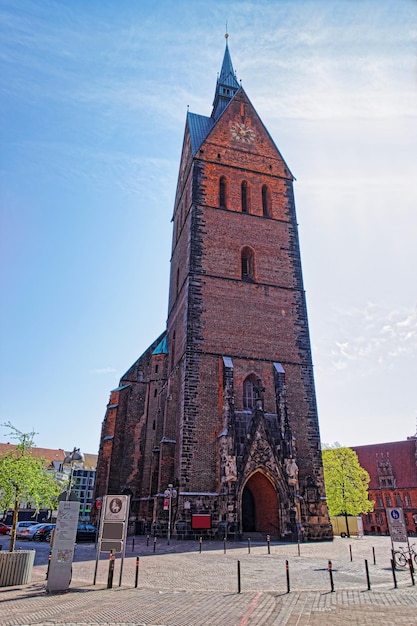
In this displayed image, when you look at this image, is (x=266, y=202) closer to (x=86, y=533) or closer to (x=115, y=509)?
(x=86, y=533)

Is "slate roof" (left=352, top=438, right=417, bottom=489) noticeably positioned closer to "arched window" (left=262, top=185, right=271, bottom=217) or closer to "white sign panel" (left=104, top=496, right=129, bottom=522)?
"arched window" (left=262, top=185, right=271, bottom=217)

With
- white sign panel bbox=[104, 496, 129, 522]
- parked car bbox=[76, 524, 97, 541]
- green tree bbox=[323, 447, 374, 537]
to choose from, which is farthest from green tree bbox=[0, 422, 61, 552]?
green tree bbox=[323, 447, 374, 537]

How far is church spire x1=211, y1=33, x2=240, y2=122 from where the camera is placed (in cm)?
4206

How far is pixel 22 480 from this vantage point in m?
14.1

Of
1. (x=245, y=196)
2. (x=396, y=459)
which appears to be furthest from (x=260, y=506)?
(x=396, y=459)

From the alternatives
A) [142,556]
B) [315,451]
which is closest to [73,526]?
[142,556]

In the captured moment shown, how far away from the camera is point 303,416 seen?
2508cm

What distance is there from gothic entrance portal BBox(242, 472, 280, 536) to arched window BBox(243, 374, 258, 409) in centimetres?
370

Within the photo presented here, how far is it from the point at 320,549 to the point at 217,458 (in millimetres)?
6375

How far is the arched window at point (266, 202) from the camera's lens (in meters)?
31.5

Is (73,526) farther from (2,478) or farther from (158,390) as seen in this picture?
(158,390)

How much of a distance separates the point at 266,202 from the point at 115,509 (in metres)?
25.1

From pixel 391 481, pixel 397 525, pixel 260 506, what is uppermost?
pixel 391 481

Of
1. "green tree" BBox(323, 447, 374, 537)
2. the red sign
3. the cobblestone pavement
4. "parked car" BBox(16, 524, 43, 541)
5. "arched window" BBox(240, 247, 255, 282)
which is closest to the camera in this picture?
the cobblestone pavement
